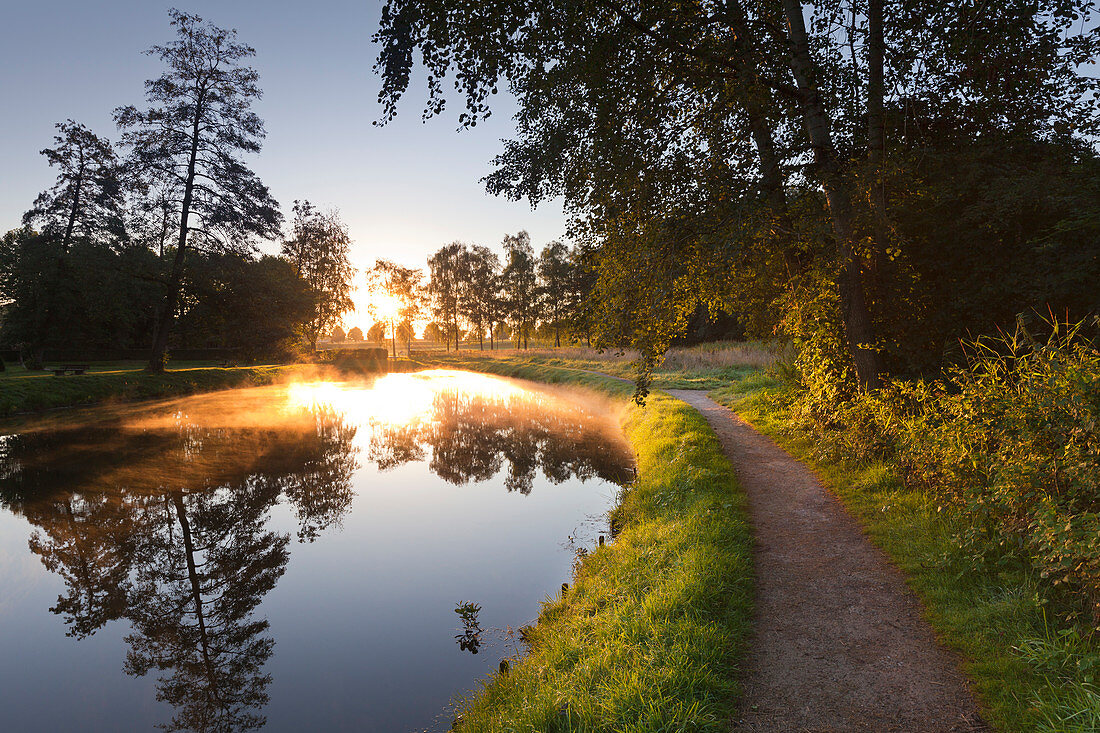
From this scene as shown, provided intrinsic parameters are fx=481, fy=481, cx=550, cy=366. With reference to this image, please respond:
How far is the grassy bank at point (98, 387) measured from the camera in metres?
18.8

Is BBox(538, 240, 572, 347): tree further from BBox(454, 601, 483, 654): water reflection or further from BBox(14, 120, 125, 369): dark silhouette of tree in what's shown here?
BBox(454, 601, 483, 654): water reflection

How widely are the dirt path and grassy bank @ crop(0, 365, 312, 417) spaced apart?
25.6m

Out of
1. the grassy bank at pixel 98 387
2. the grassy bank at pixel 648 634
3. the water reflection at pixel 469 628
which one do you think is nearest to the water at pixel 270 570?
the water reflection at pixel 469 628

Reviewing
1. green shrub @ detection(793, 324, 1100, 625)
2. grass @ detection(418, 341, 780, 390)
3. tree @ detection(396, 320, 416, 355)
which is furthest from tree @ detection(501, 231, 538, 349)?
green shrub @ detection(793, 324, 1100, 625)

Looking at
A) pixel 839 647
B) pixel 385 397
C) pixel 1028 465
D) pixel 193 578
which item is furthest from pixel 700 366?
pixel 193 578

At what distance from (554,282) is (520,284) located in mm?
5451

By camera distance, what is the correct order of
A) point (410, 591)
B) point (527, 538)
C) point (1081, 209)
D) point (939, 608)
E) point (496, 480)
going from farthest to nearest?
point (496, 480)
point (527, 538)
point (410, 591)
point (1081, 209)
point (939, 608)

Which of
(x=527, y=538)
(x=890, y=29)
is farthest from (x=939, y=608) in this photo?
(x=890, y=29)

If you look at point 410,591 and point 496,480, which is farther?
point 496,480

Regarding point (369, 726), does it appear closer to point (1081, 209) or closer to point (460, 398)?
point (1081, 209)

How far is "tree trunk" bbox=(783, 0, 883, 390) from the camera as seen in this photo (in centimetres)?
789

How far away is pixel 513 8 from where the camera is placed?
651 cm

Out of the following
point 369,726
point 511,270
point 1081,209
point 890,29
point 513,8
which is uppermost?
point 511,270

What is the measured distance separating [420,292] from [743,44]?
64072 mm
